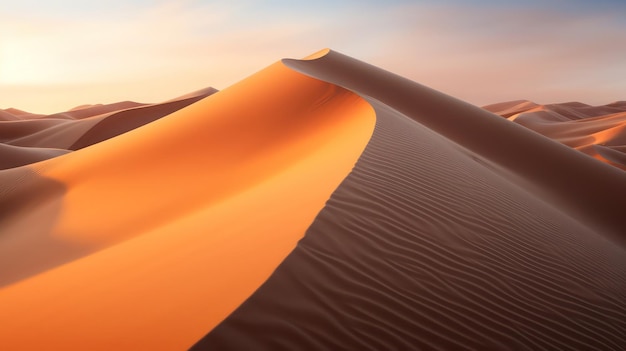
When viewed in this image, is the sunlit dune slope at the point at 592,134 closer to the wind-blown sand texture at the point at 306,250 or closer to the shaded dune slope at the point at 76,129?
the wind-blown sand texture at the point at 306,250

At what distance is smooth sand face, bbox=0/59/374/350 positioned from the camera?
8.98ft

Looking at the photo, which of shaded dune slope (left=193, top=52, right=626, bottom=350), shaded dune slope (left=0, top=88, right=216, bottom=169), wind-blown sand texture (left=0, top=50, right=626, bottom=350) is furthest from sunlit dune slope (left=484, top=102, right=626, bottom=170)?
shaded dune slope (left=0, top=88, right=216, bottom=169)

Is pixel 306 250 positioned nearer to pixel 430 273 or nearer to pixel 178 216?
pixel 430 273

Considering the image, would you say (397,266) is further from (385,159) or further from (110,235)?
(110,235)

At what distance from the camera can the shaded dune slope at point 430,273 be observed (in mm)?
2531

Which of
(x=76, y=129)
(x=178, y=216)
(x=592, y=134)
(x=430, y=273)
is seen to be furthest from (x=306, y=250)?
(x=592, y=134)

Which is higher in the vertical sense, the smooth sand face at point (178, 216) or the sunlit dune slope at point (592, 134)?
the sunlit dune slope at point (592, 134)

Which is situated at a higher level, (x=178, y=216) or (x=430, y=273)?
(x=430, y=273)

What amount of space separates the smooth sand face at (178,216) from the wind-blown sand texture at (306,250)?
0.07ft

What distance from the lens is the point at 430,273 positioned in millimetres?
3299

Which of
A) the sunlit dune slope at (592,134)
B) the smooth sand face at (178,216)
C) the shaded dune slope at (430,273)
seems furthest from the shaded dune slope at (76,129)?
the sunlit dune slope at (592,134)

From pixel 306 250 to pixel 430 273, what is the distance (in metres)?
0.91

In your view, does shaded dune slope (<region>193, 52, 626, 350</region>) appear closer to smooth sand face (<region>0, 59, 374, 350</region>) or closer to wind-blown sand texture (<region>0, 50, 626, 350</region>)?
wind-blown sand texture (<region>0, 50, 626, 350</region>)

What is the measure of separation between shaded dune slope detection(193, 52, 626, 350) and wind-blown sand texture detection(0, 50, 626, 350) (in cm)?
1
